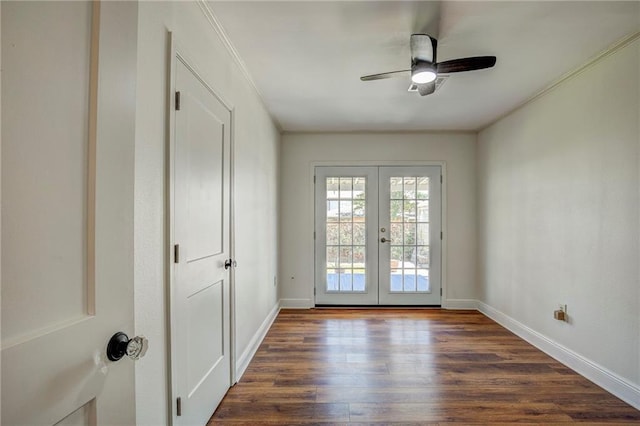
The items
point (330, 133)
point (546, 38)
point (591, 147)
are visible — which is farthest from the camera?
point (330, 133)

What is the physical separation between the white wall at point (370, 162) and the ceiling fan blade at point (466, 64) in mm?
2353

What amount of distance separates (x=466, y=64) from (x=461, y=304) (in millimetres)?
3351

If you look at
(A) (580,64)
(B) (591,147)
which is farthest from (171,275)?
(A) (580,64)

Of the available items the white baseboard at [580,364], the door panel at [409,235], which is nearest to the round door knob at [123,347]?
the white baseboard at [580,364]

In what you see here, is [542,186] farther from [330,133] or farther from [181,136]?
[181,136]

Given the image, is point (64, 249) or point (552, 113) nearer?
point (64, 249)

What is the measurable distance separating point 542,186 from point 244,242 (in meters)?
2.80

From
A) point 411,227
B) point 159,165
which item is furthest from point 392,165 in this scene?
point 159,165

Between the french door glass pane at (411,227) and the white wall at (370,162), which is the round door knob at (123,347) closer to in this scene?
the white wall at (370,162)

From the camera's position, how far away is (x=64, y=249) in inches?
24.5

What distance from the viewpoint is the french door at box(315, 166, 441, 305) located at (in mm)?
4453

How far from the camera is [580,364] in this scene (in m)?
2.56

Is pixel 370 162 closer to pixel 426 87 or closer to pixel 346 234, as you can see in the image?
pixel 346 234

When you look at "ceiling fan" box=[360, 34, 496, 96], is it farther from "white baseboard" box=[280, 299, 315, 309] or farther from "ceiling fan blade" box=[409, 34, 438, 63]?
"white baseboard" box=[280, 299, 315, 309]
